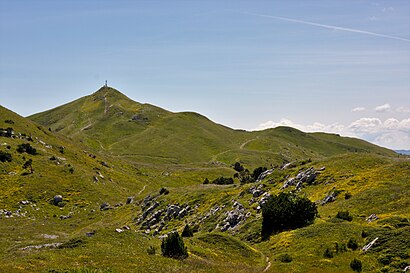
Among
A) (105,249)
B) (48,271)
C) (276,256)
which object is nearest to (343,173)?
(276,256)

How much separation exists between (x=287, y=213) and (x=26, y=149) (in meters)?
90.8

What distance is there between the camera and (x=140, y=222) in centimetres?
7575

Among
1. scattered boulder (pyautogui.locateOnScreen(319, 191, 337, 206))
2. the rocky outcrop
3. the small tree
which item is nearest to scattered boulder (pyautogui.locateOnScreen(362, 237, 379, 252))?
scattered boulder (pyautogui.locateOnScreen(319, 191, 337, 206))

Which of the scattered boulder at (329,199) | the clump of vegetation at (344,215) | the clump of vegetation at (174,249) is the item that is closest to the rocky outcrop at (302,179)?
the scattered boulder at (329,199)

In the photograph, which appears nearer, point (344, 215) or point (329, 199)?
point (344, 215)

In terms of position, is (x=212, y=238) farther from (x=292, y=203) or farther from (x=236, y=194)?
(x=236, y=194)

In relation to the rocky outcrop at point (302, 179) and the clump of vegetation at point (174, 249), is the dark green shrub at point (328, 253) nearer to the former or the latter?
the clump of vegetation at point (174, 249)

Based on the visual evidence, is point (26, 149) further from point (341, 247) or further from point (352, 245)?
point (352, 245)

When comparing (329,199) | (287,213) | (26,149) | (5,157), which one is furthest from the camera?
(26,149)

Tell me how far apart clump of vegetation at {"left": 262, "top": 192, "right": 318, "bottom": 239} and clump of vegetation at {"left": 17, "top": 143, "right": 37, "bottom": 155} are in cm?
8599

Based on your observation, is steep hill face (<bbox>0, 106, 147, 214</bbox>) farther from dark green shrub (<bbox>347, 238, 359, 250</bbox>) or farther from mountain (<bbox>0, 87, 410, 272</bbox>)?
dark green shrub (<bbox>347, 238, 359, 250</bbox>)

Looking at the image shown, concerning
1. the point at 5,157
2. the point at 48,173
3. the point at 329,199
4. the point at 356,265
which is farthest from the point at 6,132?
the point at 356,265

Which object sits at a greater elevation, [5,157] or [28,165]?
[5,157]

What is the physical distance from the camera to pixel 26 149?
361 feet
